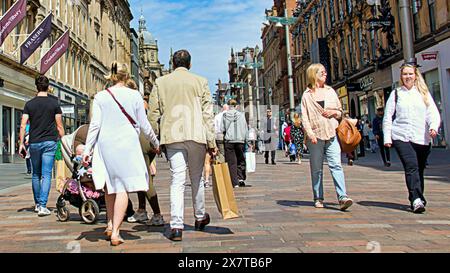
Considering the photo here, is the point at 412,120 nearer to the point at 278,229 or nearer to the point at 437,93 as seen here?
the point at 278,229

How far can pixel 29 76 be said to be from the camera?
26.8 m

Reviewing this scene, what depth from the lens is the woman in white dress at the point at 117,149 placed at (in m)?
4.25

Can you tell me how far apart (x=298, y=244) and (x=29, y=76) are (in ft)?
86.4

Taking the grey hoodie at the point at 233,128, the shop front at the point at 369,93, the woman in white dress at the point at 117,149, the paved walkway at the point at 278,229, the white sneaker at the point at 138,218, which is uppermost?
the shop front at the point at 369,93

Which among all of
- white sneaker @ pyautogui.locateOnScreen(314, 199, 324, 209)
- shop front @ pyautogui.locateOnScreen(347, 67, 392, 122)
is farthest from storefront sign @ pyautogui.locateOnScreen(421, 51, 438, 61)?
white sneaker @ pyautogui.locateOnScreen(314, 199, 324, 209)

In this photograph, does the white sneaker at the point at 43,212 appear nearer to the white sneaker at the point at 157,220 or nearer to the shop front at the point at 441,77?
the white sneaker at the point at 157,220

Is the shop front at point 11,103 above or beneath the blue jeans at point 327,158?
above

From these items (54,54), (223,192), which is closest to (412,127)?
(223,192)

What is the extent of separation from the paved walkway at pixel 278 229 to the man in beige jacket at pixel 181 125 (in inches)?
19.4

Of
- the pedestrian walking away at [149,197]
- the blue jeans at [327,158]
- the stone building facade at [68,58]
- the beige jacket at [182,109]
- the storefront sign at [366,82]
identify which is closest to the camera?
the beige jacket at [182,109]

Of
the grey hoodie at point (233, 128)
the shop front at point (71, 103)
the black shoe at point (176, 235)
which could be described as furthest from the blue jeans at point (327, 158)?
the shop front at point (71, 103)

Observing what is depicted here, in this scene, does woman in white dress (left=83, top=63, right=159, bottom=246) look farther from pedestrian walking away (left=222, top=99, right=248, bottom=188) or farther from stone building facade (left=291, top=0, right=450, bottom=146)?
stone building facade (left=291, top=0, right=450, bottom=146)

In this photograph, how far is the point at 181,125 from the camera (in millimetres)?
4445
